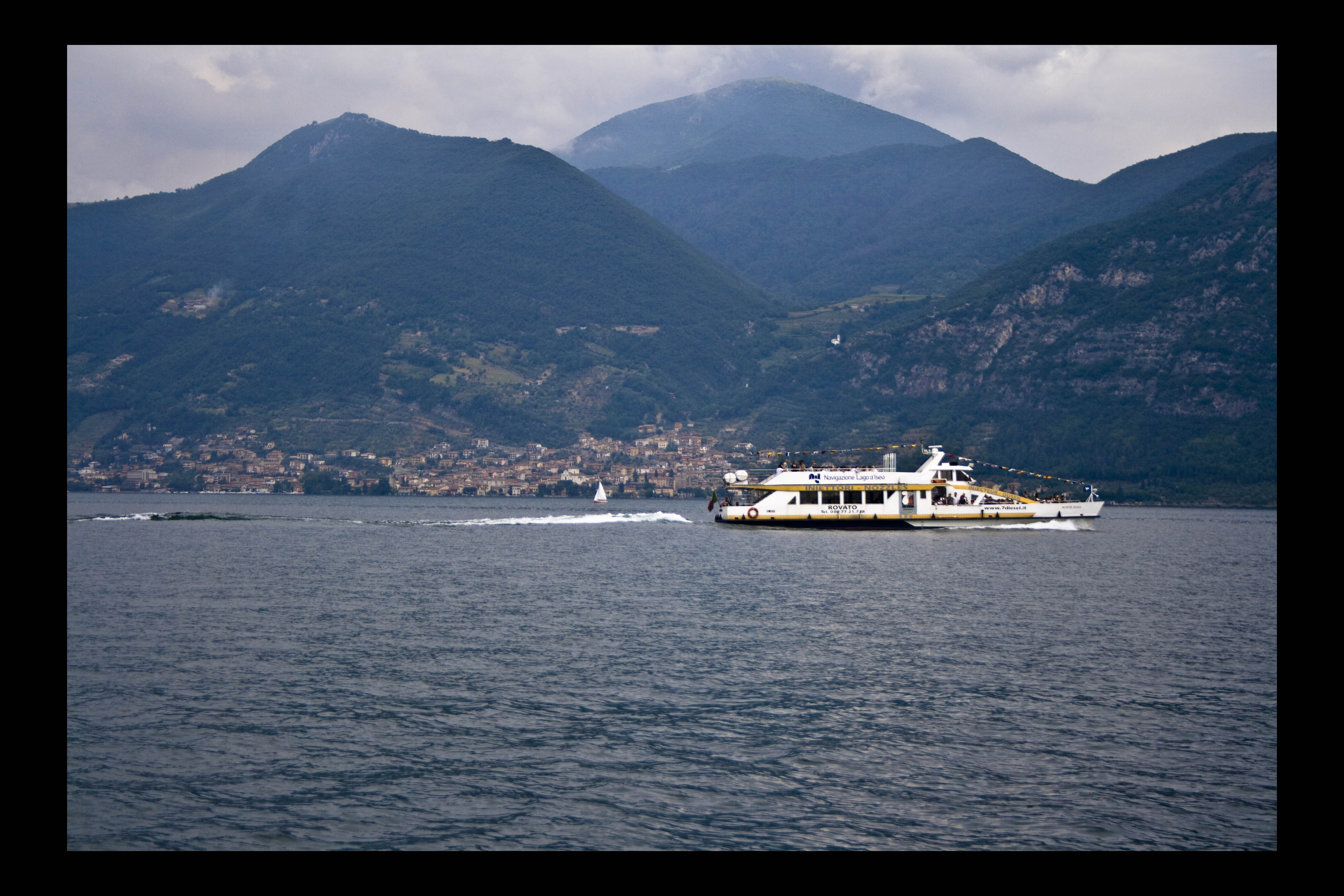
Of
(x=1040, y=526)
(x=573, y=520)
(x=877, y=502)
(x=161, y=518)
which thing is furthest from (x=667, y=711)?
(x=161, y=518)

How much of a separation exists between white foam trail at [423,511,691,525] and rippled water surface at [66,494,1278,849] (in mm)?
58394

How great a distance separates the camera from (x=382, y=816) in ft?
60.2

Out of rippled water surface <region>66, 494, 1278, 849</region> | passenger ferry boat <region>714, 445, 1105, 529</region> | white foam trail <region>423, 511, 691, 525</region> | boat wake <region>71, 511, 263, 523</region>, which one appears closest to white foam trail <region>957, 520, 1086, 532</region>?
passenger ferry boat <region>714, 445, 1105, 529</region>

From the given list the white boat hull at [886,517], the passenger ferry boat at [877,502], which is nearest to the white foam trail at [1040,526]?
the white boat hull at [886,517]

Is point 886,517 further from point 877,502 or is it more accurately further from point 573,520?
point 573,520

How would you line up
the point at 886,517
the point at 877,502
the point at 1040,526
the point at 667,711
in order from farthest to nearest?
the point at 1040,526
the point at 877,502
the point at 886,517
the point at 667,711

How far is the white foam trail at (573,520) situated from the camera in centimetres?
11956

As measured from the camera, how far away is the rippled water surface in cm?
1833

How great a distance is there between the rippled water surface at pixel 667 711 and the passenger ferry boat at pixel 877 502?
131 feet

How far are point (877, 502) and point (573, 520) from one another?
1581 inches

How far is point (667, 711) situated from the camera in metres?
26.2
